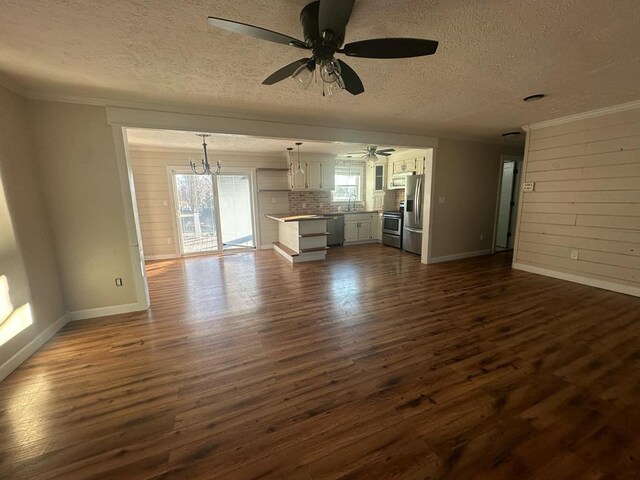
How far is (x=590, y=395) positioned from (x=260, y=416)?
219cm

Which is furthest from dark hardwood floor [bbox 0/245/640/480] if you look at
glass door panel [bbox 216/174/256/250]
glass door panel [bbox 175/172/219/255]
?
glass door panel [bbox 216/174/256/250]

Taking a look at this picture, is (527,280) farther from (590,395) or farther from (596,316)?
(590,395)

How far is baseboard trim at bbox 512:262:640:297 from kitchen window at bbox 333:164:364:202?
4.20 meters

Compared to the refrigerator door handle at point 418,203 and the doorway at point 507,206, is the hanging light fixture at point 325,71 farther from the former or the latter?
the doorway at point 507,206

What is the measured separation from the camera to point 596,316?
2760 mm

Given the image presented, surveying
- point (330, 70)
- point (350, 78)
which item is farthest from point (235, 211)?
point (330, 70)

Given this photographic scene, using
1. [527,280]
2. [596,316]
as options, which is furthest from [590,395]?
[527,280]

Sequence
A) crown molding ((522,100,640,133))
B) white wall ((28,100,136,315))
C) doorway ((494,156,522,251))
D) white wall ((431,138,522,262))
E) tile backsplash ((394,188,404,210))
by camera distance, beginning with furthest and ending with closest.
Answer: tile backsplash ((394,188,404,210)), doorway ((494,156,522,251)), white wall ((431,138,522,262)), crown molding ((522,100,640,133)), white wall ((28,100,136,315))

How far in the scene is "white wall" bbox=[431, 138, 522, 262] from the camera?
4840 mm

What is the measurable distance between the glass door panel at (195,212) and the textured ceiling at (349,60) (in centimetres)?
318

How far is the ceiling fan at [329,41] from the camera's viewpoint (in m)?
1.27

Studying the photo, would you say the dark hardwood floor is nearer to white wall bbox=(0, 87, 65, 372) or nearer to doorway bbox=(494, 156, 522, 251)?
white wall bbox=(0, 87, 65, 372)

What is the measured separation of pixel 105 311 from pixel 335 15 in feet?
12.2

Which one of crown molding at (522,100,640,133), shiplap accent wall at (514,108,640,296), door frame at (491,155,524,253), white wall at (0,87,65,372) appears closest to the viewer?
white wall at (0,87,65,372)
